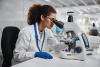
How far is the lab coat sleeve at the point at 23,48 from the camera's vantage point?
1.64 meters

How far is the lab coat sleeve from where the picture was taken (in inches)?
64.5

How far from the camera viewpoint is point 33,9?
1995 millimetres

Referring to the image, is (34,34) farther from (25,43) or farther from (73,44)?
(73,44)

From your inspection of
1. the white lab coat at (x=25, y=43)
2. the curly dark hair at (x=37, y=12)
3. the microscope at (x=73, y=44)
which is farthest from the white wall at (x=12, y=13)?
the microscope at (x=73, y=44)

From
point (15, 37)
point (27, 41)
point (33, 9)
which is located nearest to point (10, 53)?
point (15, 37)

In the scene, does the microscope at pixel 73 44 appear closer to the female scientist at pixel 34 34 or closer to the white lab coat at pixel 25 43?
the female scientist at pixel 34 34

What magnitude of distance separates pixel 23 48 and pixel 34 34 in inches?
7.6

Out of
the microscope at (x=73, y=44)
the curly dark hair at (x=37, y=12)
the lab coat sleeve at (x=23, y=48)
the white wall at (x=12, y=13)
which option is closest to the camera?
the microscope at (x=73, y=44)

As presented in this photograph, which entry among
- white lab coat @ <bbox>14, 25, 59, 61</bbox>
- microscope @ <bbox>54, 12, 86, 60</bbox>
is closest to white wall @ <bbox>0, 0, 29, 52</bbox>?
white lab coat @ <bbox>14, 25, 59, 61</bbox>

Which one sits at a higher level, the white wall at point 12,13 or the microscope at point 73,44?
the white wall at point 12,13

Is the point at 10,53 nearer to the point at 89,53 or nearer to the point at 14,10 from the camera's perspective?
the point at 89,53

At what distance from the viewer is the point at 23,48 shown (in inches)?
69.1

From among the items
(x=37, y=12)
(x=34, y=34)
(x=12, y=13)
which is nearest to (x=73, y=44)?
(x=34, y=34)

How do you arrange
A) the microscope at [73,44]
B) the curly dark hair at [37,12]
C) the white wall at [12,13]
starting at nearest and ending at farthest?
the microscope at [73,44], the curly dark hair at [37,12], the white wall at [12,13]
